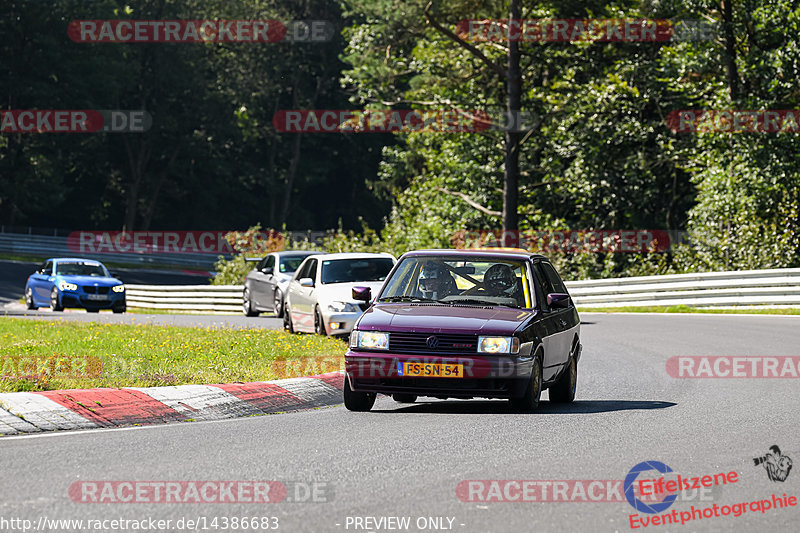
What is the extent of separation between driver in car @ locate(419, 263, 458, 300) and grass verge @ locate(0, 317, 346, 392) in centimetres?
213

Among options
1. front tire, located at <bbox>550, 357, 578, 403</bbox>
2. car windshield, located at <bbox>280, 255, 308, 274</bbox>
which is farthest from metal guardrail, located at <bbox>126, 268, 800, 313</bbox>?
front tire, located at <bbox>550, 357, 578, 403</bbox>

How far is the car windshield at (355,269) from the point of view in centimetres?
2088

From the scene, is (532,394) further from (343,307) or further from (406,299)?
(343,307)

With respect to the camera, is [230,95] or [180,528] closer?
[180,528]

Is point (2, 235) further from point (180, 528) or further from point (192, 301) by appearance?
point (180, 528)

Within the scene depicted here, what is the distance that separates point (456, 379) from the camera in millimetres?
10641

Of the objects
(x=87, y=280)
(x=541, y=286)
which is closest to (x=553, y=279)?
(x=541, y=286)

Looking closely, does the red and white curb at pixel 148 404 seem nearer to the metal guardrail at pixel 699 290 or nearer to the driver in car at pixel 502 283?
the driver in car at pixel 502 283

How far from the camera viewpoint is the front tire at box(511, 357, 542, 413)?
10.9 meters

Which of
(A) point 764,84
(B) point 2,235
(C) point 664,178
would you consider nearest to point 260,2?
(B) point 2,235

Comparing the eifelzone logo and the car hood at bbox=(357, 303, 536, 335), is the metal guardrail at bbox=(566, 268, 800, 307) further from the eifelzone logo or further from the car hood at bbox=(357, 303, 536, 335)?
the eifelzone logo

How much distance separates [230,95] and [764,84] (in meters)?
53.0

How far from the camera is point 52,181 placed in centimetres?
7269

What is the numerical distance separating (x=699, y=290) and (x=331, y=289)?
12887 millimetres
